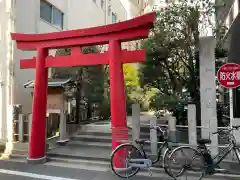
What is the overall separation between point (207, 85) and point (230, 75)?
Answer: 793 millimetres

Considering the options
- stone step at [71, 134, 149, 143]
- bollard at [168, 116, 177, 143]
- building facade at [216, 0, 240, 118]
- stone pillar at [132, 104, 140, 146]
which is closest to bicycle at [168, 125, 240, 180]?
bollard at [168, 116, 177, 143]

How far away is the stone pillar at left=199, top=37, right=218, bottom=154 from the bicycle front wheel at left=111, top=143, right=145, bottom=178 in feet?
7.22

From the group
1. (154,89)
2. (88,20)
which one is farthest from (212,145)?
(88,20)

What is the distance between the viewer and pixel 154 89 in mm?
12992

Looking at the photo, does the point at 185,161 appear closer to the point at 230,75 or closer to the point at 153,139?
the point at 153,139

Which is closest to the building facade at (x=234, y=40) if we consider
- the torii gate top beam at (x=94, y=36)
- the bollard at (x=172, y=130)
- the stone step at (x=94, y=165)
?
the bollard at (x=172, y=130)

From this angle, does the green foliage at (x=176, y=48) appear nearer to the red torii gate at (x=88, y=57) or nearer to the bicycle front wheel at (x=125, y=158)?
the red torii gate at (x=88, y=57)

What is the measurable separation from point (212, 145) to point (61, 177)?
4327 millimetres

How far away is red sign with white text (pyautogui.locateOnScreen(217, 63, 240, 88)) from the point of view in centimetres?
714

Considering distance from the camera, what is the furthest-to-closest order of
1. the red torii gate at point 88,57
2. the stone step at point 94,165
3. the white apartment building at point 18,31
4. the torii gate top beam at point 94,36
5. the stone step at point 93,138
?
the white apartment building at point 18,31, the stone step at point 93,138, the red torii gate at point 88,57, the torii gate top beam at point 94,36, the stone step at point 94,165

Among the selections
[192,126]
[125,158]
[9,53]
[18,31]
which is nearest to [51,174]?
[125,158]

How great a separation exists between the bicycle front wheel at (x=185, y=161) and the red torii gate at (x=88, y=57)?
1586 millimetres

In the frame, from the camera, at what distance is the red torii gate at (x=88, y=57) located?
24.5 feet

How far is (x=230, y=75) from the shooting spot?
7184mm
